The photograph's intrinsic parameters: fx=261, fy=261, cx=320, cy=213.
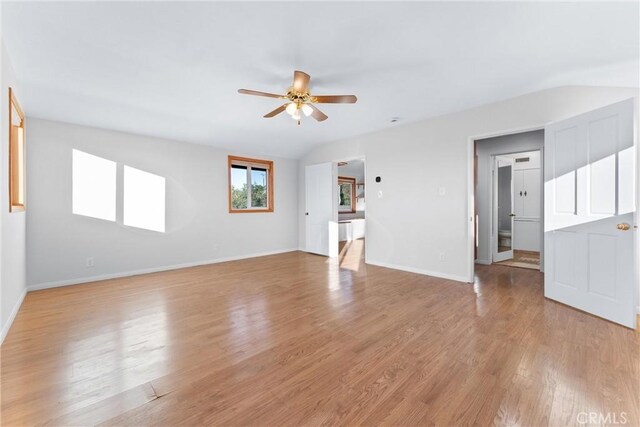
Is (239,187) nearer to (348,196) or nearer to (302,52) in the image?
(302,52)

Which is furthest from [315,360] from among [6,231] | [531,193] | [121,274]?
[531,193]

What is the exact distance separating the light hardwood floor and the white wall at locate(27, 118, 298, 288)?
73 cm

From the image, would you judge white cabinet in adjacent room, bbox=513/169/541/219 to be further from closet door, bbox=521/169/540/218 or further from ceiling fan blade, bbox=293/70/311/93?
ceiling fan blade, bbox=293/70/311/93

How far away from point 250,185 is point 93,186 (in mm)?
2822

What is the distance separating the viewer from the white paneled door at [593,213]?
7.94 ft

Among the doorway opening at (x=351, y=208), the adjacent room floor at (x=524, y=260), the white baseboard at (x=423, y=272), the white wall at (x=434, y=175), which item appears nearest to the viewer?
the white wall at (x=434, y=175)

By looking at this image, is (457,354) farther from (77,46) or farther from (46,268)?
(46,268)

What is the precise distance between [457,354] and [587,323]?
1567 mm

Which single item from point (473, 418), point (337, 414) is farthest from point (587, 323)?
point (337, 414)

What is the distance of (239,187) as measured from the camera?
598cm

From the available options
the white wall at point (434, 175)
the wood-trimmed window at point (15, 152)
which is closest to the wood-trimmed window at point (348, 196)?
the white wall at point (434, 175)

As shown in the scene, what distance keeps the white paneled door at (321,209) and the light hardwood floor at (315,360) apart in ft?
8.48

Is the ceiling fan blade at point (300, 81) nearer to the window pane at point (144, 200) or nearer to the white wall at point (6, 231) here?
the white wall at point (6, 231)

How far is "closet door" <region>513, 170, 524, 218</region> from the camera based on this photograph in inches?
246
